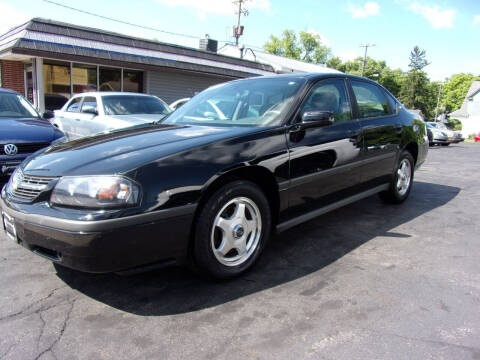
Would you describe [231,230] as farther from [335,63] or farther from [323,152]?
[335,63]

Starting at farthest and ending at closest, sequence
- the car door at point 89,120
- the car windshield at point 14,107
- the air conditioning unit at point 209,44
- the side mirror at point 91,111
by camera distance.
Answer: the air conditioning unit at point 209,44
the side mirror at point 91,111
the car door at point 89,120
the car windshield at point 14,107

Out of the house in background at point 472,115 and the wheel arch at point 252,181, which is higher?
the house in background at point 472,115

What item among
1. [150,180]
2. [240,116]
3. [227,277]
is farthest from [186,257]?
[240,116]

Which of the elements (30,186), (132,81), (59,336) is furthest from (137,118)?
(132,81)

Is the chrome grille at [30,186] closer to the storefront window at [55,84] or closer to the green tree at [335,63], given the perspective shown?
the storefront window at [55,84]

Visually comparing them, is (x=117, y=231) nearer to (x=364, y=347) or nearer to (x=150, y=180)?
(x=150, y=180)

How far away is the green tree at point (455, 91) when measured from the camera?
92269 mm

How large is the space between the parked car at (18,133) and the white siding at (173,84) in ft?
30.1

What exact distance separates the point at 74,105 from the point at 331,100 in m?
7.02

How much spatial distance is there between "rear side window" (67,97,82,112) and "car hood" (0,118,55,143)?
280 cm

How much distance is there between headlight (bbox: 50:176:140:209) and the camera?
212cm

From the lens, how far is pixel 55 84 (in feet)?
42.0

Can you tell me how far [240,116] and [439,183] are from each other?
203 inches

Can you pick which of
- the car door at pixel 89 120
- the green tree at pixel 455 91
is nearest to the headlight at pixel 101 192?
the car door at pixel 89 120
